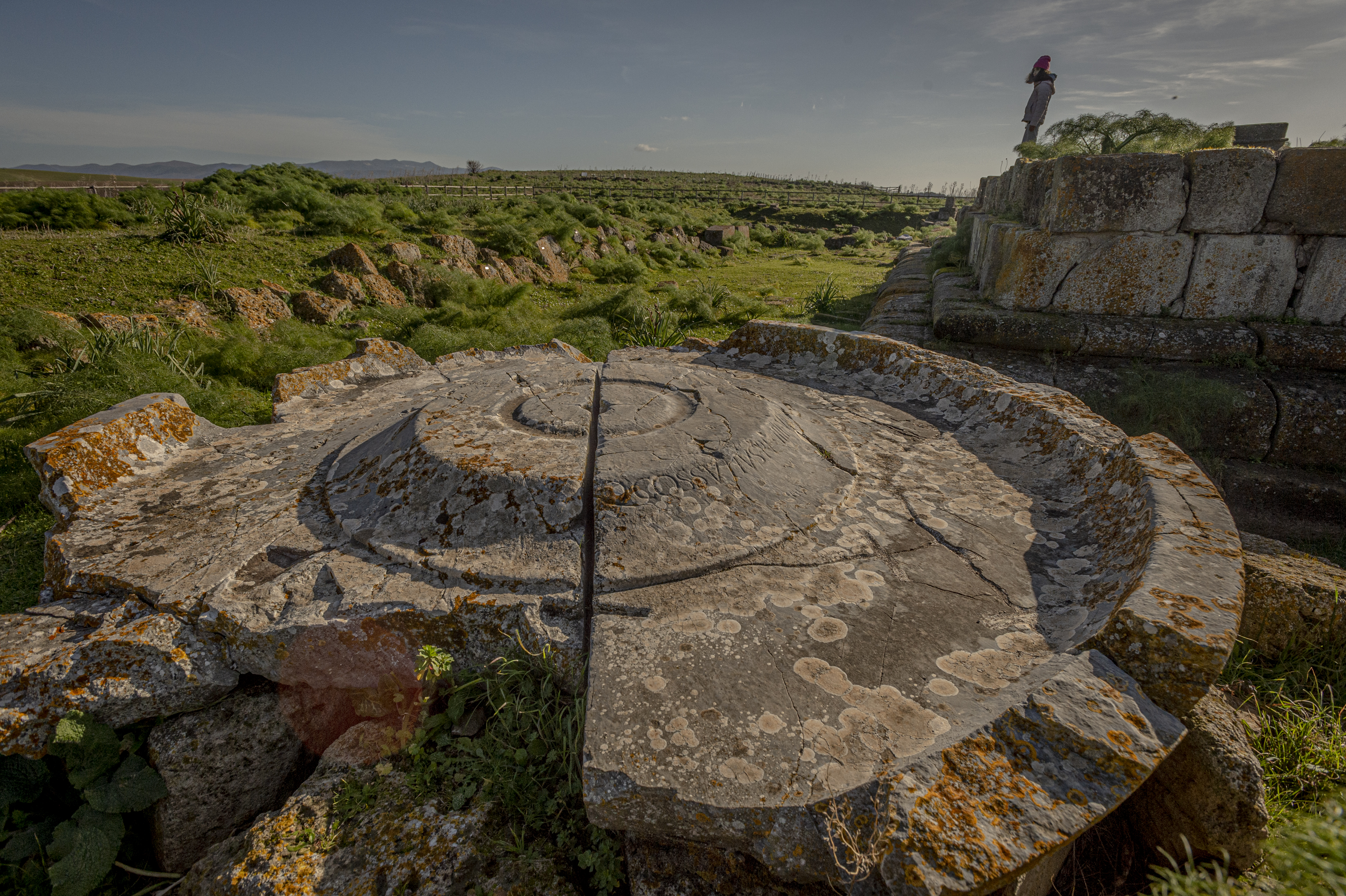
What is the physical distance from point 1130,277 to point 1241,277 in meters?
0.88

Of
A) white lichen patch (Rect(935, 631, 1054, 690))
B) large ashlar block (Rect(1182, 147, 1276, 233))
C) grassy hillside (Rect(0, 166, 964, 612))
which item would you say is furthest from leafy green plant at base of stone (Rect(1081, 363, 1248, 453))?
grassy hillside (Rect(0, 166, 964, 612))

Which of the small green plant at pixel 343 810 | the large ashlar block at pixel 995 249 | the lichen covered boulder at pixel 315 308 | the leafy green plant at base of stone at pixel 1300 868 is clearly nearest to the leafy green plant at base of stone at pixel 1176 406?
the large ashlar block at pixel 995 249

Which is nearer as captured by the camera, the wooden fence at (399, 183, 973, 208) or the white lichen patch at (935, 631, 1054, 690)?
the white lichen patch at (935, 631, 1054, 690)

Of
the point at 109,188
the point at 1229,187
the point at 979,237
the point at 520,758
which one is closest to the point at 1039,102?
the point at 979,237

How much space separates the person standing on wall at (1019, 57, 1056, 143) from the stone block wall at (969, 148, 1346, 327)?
32.1 feet

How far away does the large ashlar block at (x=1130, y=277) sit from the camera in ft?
17.9

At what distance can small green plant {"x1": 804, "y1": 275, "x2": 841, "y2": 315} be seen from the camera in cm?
1144

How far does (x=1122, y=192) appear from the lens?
5.37 metres

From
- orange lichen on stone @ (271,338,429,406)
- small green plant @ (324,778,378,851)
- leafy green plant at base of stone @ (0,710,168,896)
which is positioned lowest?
leafy green plant at base of stone @ (0,710,168,896)

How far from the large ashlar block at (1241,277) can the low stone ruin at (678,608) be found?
10.9 feet

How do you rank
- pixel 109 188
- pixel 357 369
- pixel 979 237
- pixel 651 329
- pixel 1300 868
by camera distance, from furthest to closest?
pixel 109 188
pixel 651 329
pixel 979 237
pixel 357 369
pixel 1300 868

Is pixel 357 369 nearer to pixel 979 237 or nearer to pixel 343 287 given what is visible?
pixel 343 287

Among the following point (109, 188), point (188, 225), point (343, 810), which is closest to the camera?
point (343, 810)

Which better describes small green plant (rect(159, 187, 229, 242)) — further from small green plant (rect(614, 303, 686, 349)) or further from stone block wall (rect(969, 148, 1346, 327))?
stone block wall (rect(969, 148, 1346, 327))
